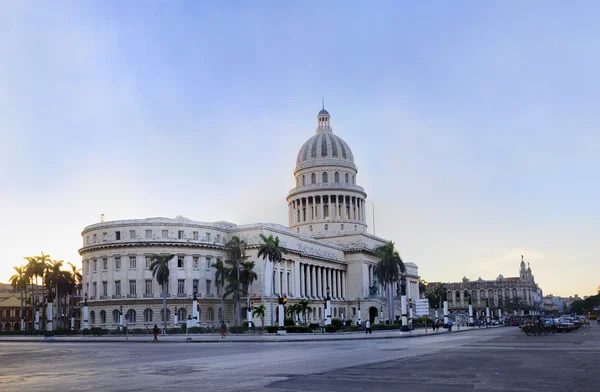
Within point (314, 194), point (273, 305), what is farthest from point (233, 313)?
point (314, 194)

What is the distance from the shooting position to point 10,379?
21.4 meters

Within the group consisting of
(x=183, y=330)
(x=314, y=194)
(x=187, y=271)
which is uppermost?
(x=314, y=194)

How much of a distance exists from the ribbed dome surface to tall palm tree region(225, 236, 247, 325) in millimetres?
50768

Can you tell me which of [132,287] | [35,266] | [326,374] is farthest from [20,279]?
[326,374]

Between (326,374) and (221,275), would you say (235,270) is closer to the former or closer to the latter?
(221,275)

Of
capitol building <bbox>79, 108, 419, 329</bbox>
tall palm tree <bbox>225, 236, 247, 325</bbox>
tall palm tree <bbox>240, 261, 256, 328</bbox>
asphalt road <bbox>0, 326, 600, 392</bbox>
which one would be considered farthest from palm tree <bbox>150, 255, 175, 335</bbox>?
asphalt road <bbox>0, 326, 600, 392</bbox>

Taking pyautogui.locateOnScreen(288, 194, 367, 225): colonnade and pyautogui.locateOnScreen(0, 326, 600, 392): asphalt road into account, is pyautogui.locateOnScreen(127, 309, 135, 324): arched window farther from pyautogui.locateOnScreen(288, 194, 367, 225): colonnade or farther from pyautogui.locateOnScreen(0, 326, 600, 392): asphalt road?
pyautogui.locateOnScreen(0, 326, 600, 392): asphalt road

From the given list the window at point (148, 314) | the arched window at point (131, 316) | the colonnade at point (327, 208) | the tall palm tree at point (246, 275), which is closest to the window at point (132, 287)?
the arched window at point (131, 316)

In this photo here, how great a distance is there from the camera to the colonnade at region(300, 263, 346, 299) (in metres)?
108

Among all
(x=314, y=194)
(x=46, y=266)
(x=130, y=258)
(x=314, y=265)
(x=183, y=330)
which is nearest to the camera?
(x=183, y=330)

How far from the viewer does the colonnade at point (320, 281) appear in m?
108

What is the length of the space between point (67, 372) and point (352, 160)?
120415mm

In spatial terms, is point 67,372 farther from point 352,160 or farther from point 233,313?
point 352,160

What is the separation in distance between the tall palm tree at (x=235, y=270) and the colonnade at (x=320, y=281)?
63.2ft
